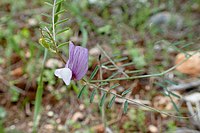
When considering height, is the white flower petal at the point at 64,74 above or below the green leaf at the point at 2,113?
above

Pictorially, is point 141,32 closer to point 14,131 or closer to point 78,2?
point 78,2

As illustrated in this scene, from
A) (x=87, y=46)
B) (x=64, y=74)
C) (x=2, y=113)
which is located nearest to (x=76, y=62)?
(x=64, y=74)

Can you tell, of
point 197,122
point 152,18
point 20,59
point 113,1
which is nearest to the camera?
point 197,122

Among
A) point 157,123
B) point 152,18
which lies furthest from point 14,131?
point 152,18

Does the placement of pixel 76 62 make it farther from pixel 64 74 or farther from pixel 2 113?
pixel 2 113

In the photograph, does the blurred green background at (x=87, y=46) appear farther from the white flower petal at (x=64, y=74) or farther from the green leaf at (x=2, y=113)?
the white flower petal at (x=64, y=74)

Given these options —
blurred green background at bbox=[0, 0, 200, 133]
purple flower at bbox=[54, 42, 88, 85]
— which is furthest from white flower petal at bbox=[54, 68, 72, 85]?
blurred green background at bbox=[0, 0, 200, 133]

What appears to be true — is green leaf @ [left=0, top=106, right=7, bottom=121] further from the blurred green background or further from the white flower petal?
the white flower petal

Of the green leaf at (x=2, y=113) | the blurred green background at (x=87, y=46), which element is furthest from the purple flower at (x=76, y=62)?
the green leaf at (x=2, y=113)

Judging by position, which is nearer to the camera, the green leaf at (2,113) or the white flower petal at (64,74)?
the white flower petal at (64,74)

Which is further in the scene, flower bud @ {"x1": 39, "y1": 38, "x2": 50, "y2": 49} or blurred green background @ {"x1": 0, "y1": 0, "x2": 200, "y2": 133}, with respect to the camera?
blurred green background @ {"x1": 0, "y1": 0, "x2": 200, "y2": 133}

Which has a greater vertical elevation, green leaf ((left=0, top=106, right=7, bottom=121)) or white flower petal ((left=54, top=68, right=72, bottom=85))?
white flower petal ((left=54, top=68, right=72, bottom=85))
